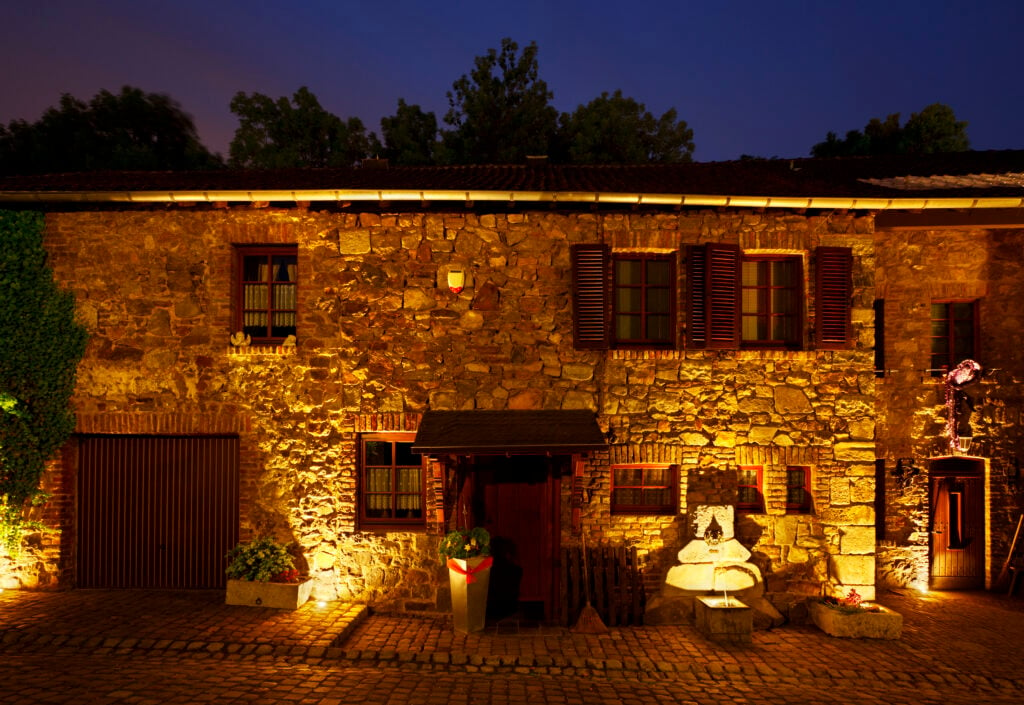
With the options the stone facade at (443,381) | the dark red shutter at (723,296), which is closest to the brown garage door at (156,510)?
the stone facade at (443,381)

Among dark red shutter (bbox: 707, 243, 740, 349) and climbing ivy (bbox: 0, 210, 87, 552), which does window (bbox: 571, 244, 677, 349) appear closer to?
dark red shutter (bbox: 707, 243, 740, 349)

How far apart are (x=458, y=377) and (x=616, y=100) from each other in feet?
46.0

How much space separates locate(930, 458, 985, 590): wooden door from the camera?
9.80 meters

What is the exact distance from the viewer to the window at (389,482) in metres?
8.29

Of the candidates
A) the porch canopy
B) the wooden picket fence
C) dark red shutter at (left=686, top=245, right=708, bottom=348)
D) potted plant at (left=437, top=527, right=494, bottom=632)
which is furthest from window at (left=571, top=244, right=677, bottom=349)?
potted plant at (left=437, top=527, right=494, bottom=632)

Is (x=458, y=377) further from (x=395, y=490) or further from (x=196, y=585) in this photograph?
(x=196, y=585)

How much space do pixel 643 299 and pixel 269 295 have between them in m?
5.12

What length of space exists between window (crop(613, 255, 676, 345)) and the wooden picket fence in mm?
2845


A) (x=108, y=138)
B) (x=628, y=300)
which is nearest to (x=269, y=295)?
(x=628, y=300)

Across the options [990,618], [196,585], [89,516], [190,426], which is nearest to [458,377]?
[190,426]

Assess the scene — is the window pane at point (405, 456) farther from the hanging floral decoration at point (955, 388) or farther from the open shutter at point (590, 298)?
the hanging floral decoration at point (955, 388)

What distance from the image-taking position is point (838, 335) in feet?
27.1

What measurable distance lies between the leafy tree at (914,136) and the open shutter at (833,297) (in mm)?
10630

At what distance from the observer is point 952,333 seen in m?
9.91
